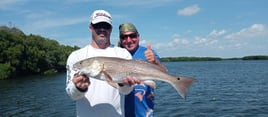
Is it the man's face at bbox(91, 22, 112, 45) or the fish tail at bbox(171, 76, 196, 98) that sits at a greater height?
the man's face at bbox(91, 22, 112, 45)

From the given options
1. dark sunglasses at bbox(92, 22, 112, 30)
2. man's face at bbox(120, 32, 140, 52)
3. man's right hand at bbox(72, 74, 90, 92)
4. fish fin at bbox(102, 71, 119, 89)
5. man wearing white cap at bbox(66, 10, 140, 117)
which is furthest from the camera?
man's face at bbox(120, 32, 140, 52)

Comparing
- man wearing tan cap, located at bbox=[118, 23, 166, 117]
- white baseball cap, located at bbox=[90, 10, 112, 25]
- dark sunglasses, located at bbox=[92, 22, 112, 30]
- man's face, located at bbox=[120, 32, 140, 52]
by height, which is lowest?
man wearing tan cap, located at bbox=[118, 23, 166, 117]

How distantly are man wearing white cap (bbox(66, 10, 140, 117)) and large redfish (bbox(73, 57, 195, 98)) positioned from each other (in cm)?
12

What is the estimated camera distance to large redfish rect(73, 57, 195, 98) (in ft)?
14.4

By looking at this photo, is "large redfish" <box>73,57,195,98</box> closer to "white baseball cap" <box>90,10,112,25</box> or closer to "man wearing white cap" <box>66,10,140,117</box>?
"man wearing white cap" <box>66,10,140,117</box>

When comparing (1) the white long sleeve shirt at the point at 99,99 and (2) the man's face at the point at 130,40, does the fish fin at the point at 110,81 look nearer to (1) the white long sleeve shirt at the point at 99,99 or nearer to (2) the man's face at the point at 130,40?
(1) the white long sleeve shirt at the point at 99,99

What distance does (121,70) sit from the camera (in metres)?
4.55

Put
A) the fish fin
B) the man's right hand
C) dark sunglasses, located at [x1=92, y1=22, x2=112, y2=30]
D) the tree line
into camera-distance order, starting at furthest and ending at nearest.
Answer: the tree line
dark sunglasses, located at [x1=92, y1=22, x2=112, y2=30]
the fish fin
the man's right hand

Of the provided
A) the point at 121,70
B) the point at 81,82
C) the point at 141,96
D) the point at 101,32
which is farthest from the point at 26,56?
the point at 81,82

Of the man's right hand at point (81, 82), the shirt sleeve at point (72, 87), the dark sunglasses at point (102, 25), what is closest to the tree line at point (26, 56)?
the shirt sleeve at point (72, 87)

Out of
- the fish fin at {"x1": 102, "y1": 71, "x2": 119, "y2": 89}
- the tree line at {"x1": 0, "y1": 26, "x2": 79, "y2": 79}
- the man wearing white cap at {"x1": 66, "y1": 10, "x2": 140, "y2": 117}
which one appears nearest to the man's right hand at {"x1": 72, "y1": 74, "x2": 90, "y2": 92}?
the man wearing white cap at {"x1": 66, "y1": 10, "x2": 140, "y2": 117}

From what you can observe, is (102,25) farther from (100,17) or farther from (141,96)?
(141,96)

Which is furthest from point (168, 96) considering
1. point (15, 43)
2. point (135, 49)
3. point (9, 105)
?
point (15, 43)

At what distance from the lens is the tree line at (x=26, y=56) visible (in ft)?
232
